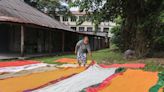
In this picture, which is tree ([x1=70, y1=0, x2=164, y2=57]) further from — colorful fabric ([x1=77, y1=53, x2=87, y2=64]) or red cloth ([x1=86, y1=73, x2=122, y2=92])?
red cloth ([x1=86, y1=73, x2=122, y2=92])

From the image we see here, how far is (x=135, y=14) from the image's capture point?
2533 cm

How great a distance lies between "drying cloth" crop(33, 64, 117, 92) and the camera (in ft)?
32.5

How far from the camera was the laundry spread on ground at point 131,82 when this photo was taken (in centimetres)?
1009

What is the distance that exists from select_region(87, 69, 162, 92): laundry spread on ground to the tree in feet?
33.9

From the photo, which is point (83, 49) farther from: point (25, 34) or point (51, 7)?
point (51, 7)

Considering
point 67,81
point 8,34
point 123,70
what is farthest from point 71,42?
point 67,81

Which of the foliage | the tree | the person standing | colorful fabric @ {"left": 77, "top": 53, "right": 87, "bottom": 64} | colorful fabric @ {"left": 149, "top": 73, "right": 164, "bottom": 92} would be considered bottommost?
colorful fabric @ {"left": 149, "top": 73, "right": 164, "bottom": 92}

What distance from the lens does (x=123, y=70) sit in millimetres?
14219

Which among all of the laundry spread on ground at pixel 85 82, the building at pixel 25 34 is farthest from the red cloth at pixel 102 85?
the building at pixel 25 34

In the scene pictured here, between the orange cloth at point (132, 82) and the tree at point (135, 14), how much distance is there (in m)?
10.3

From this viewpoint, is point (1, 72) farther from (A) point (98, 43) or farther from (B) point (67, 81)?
(A) point (98, 43)

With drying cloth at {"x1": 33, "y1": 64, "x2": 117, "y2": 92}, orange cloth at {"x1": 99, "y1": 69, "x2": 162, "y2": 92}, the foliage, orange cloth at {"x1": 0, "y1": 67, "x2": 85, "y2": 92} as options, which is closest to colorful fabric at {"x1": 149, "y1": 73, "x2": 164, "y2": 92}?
orange cloth at {"x1": 99, "y1": 69, "x2": 162, "y2": 92}

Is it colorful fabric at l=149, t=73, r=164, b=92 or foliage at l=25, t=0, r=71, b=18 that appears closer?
colorful fabric at l=149, t=73, r=164, b=92

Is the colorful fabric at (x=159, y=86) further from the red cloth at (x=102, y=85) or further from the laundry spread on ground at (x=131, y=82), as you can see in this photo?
the red cloth at (x=102, y=85)
